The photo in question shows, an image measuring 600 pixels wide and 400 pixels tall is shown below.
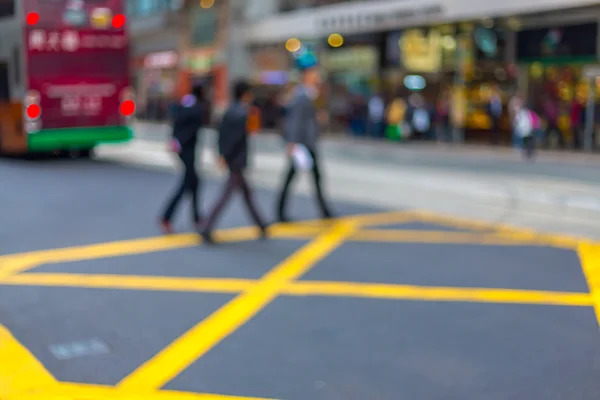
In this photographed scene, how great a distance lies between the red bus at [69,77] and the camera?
48.6 feet

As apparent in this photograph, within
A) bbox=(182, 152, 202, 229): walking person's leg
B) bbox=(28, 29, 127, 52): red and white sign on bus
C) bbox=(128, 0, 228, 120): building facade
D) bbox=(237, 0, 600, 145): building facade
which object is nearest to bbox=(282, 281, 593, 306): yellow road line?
bbox=(182, 152, 202, 229): walking person's leg

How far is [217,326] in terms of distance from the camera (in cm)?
515

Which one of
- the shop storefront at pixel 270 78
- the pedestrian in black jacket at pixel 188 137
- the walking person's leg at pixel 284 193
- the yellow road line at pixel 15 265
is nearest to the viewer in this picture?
the yellow road line at pixel 15 265

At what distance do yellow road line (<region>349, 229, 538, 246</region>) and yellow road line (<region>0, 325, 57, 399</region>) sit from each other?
4.26 m

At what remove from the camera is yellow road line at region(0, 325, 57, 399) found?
4.03 meters

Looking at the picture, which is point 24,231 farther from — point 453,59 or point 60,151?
point 453,59

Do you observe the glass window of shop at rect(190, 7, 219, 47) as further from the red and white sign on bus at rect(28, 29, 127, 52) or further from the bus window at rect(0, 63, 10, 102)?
the bus window at rect(0, 63, 10, 102)

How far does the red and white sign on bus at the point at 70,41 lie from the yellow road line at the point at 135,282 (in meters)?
9.23

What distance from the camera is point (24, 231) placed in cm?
868

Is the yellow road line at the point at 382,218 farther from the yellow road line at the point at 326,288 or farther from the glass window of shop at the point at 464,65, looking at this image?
the glass window of shop at the point at 464,65

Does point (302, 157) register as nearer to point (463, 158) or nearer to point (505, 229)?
point (505, 229)

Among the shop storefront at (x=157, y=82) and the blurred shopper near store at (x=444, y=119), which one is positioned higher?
the shop storefront at (x=157, y=82)

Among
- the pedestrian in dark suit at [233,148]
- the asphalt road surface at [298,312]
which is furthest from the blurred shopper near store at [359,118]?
the pedestrian in dark suit at [233,148]

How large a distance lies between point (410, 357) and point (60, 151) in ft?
51.4
